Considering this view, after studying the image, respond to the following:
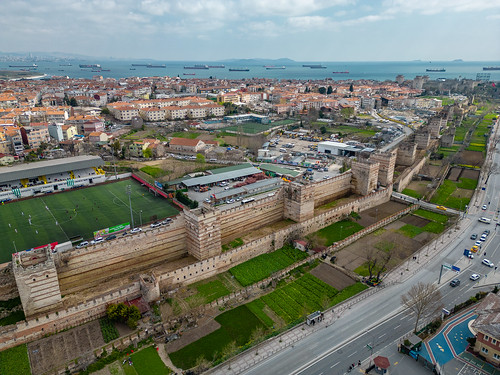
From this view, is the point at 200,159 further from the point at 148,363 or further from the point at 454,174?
the point at 454,174

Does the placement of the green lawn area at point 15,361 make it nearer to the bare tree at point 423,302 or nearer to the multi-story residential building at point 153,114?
the bare tree at point 423,302

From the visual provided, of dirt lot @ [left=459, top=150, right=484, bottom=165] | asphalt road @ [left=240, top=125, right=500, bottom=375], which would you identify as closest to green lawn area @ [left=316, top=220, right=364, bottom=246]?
asphalt road @ [left=240, top=125, right=500, bottom=375]

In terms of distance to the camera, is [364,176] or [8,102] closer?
[364,176]

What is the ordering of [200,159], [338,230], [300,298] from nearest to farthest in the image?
[300,298] → [338,230] → [200,159]

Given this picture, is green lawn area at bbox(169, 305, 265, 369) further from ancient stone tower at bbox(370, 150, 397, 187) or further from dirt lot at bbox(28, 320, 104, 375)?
ancient stone tower at bbox(370, 150, 397, 187)

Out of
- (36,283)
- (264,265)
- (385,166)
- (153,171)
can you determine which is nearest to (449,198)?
(385,166)

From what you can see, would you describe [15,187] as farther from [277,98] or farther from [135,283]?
[277,98]
